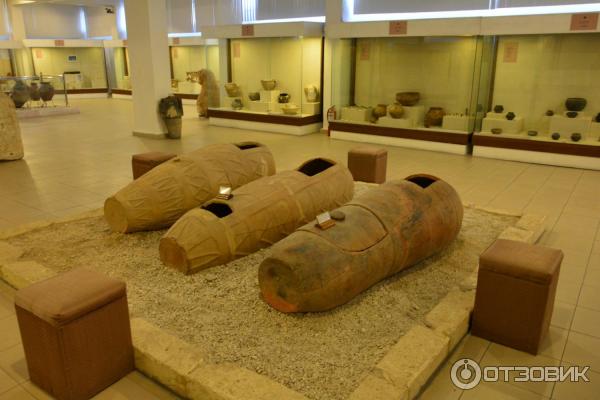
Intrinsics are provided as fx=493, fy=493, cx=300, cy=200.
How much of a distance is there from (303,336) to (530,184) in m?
5.47

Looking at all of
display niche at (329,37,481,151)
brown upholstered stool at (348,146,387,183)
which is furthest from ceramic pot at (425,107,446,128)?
brown upholstered stool at (348,146,387,183)

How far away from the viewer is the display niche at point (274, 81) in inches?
468

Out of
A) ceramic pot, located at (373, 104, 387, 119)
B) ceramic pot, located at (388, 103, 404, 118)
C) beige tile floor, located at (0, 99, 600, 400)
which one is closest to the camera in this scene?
beige tile floor, located at (0, 99, 600, 400)

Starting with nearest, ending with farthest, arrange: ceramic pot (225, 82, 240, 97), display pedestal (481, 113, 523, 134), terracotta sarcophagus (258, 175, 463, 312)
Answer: terracotta sarcophagus (258, 175, 463, 312), display pedestal (481, 113, 523, 134), ceramic pot (225, 82, 240, 97)

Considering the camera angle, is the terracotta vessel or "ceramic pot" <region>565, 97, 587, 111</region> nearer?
"ceramic pot" <region>565, 97, 587, 111</region>

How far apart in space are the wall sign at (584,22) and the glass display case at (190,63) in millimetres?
12646

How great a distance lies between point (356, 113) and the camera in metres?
11.0

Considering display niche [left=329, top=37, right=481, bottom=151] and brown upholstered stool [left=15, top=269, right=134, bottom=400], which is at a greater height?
display niche [left=329, top=37, right=481, bottom=151]

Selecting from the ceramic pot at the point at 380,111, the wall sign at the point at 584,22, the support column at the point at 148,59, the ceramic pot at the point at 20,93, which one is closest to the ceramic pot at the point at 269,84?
the support column at the point at 148,59

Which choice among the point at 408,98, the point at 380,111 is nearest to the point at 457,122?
the point at 408,98

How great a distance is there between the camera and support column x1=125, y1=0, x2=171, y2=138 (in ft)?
34.0

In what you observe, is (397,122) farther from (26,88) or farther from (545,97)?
(26,88)

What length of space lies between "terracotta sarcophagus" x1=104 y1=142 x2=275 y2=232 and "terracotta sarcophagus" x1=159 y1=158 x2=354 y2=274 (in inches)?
26.6

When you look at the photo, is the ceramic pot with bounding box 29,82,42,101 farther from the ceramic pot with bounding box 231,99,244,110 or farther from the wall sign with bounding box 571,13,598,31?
the wall sign with bounding box 571,13,598,31
